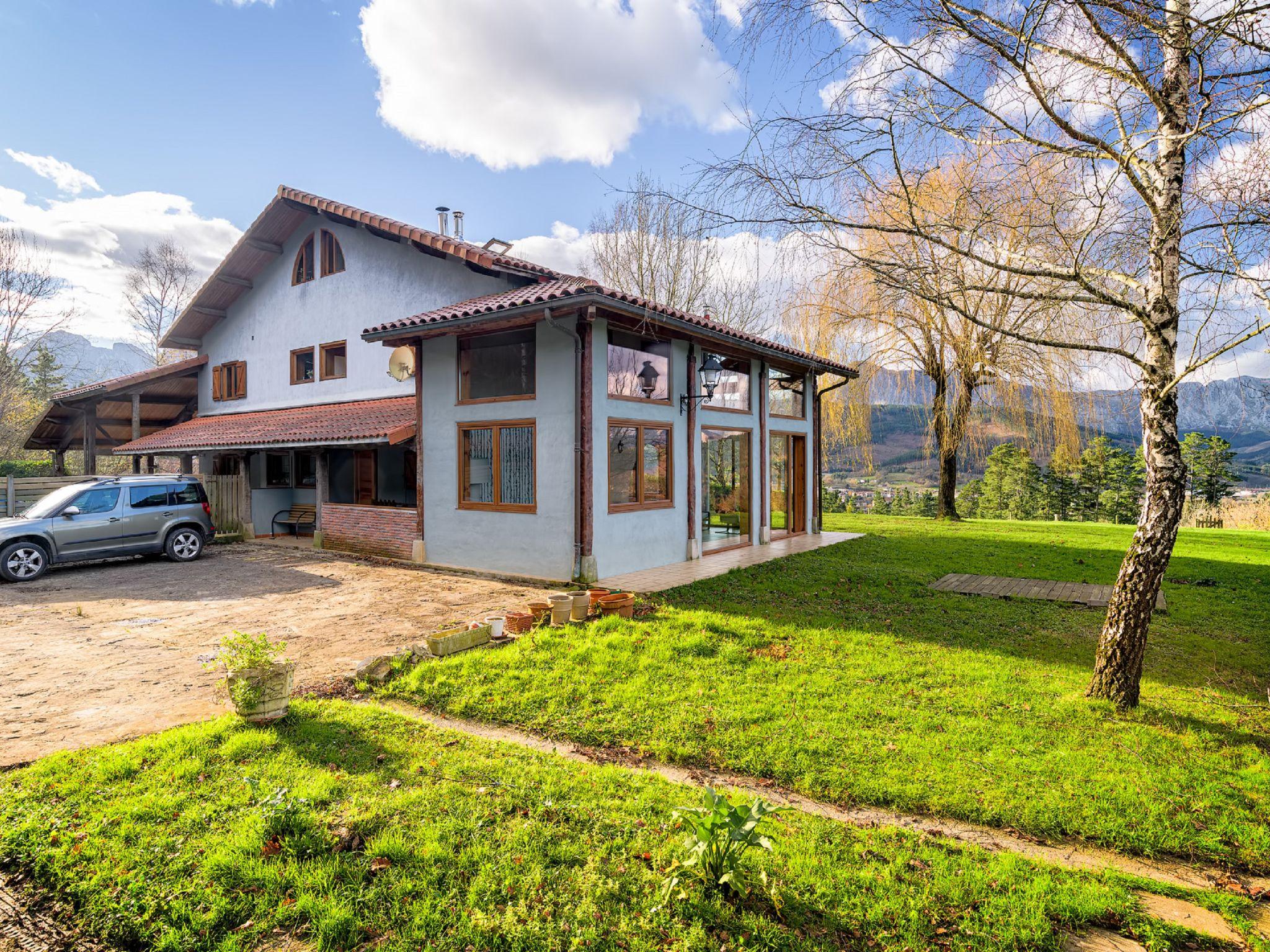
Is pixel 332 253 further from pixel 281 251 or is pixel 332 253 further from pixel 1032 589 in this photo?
pixel 1032 589

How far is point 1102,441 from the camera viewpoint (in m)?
36.5

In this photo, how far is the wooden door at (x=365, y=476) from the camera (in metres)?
15.8

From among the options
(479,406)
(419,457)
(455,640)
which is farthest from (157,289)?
(455,640)

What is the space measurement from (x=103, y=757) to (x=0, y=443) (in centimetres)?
3534

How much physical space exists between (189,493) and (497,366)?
7588mm

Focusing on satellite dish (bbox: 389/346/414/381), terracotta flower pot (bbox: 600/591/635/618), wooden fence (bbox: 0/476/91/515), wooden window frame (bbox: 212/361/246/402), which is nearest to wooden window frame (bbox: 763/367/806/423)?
terracotta flower pot (bbox: 600/591/635/618)

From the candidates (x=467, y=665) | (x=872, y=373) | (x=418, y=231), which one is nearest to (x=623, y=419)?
(x=467, y=665)

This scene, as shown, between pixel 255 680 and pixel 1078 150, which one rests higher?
pixel 1078 150

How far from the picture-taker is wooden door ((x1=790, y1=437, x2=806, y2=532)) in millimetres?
15523

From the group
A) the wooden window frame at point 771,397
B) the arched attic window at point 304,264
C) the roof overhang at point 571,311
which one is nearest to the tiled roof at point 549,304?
the roof overhang at point 571,311

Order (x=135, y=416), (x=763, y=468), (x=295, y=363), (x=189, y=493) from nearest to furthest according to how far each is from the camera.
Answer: (x=189, y=493), (x=763, y=468), (x=295, y=363), (x=135, y=416)

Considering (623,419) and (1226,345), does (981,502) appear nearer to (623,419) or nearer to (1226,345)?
(623,419)

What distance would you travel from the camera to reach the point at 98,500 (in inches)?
448

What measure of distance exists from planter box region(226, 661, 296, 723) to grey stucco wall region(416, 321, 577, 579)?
536 cm
